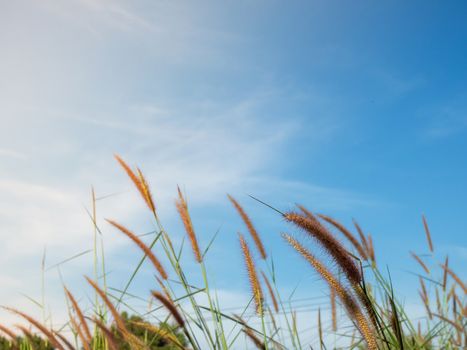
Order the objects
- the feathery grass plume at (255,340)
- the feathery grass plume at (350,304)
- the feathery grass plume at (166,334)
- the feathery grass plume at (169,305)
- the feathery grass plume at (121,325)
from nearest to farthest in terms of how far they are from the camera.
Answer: the feathery grass plume at (350,304)
the feathery grass plume at (169,305)
the feathery grass plume at (121,325)
the feathery grass plume at (166,334)
the feathery grass plume at (255,340)

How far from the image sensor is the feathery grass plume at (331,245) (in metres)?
2.16

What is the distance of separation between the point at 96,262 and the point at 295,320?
1.47 metres

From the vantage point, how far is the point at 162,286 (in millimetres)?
3365

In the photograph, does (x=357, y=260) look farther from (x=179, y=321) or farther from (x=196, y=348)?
(x=196, y=348)

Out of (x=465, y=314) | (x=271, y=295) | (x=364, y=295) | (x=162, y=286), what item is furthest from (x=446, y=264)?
(x=364, y=295)

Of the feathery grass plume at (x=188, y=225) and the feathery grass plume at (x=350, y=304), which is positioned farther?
the feathery grass plume at (x=188, y=225)

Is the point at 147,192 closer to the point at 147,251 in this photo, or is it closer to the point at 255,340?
the point at 147,251

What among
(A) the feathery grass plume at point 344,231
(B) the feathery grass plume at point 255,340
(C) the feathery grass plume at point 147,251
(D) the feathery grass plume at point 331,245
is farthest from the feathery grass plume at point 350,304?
(A) the feathery grass plume at point 344,231

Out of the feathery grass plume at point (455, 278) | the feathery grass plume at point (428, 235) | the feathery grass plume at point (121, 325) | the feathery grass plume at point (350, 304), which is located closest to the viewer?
the feathery grass plume at point (350, 304)

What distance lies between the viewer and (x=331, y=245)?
A: 2211mm

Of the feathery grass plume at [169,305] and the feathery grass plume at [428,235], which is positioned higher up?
the feathery grass plume at [428,235]

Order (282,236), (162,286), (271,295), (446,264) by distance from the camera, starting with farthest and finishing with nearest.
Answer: (446,264) → (271,295) → (162,286) → (282,236)

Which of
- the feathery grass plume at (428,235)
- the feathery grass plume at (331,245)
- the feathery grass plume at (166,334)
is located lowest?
the feathery grass plume at (166,334)

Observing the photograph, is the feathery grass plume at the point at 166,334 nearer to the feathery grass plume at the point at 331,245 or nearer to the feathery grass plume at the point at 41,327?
the feathery grass plume at the point at 41,327
